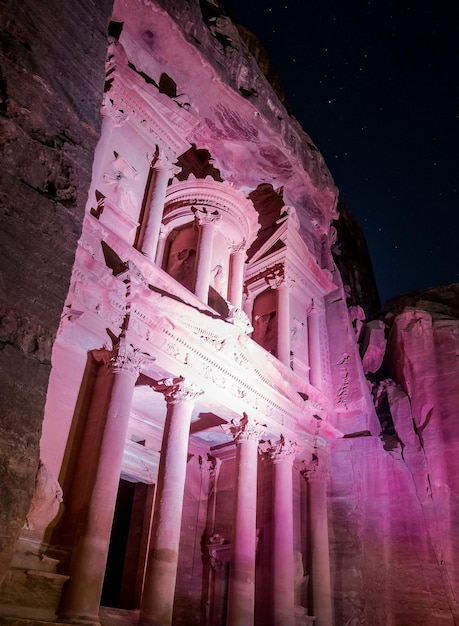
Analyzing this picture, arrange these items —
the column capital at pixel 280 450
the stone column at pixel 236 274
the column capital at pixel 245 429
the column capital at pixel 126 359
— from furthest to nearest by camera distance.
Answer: the stone column at pixel 236 274 < the column capital at pixel 280 450 < the column capital at pixel 245 429 < the column capital at pixel 126 359

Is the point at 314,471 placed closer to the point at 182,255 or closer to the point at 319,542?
the point at 319,542

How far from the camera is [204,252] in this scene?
16797 millimetres

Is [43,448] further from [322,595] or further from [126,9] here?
[126,9]

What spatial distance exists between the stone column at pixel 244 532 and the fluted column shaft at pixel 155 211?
17.8 ft

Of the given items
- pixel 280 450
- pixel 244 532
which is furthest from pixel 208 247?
pixel 244 532

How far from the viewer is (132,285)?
1208cm

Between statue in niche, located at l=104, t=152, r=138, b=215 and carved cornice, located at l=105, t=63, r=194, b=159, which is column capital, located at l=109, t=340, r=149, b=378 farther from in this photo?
carved cornice, located at l=105, t=63, r=194, b=159

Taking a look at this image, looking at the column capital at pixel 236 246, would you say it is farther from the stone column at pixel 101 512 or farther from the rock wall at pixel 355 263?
the rock wall at pixel 355 263

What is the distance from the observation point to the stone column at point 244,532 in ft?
39.7

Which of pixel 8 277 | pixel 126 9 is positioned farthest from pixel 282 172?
pixel 8 277

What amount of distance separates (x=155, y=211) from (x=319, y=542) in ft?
36.0

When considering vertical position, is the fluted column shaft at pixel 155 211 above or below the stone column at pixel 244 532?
above

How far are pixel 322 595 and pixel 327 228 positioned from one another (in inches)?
600

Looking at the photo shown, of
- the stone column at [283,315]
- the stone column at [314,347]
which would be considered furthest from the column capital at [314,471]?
the stone column at [283,315]
